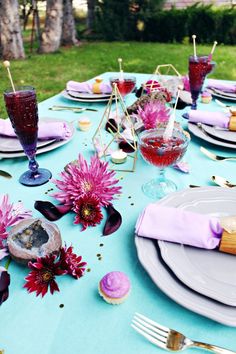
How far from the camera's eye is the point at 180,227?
69cm

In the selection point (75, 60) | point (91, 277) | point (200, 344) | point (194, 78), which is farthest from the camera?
point (75, 60)

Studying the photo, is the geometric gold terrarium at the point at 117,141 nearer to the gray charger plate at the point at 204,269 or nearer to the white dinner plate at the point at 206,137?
the white dinner plate at the point at 206,137

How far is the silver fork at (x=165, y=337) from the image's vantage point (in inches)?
19.6

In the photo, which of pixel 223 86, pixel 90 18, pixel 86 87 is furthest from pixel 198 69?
pixel 90 18

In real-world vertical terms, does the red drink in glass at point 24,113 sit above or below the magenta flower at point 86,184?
above

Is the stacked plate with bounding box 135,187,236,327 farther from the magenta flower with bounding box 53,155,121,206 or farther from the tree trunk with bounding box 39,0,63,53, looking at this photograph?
the tree trunk with bounding box 39,0,63,53

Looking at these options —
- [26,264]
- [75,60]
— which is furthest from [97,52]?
[26,264]

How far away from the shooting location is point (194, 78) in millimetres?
1381

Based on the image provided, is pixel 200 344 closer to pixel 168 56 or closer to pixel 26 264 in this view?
pixel 26 264

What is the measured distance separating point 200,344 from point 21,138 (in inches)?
28.5

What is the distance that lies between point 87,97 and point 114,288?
1235 mm

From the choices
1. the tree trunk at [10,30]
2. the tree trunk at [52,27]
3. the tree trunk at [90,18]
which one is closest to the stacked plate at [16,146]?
the tree trunk at [10,30]

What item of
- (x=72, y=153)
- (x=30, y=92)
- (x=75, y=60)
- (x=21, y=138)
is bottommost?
(x=75, y=60)

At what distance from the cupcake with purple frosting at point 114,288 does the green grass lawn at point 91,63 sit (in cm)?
331
